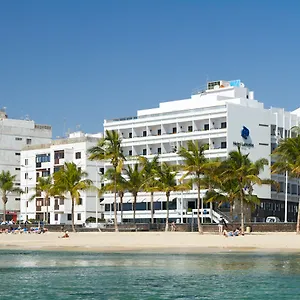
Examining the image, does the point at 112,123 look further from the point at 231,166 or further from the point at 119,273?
the point at 119,273

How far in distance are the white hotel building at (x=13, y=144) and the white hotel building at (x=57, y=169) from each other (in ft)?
21.3

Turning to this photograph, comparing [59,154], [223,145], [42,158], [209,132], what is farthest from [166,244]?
[42,158]

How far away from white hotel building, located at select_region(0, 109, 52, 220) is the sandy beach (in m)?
65.6

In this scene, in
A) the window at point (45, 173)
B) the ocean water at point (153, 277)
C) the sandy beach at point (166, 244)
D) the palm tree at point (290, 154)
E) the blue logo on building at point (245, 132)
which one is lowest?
the sandy beach at point (166, 244)

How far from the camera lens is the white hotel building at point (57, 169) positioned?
138125mm

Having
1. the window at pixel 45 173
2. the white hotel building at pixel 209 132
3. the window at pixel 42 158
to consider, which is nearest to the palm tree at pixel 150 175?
the white hotel building at pixel 209 132

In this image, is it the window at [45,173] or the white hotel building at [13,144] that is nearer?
the window at [45,173]

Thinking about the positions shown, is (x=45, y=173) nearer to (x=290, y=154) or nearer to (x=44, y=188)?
(x=44, y=188)

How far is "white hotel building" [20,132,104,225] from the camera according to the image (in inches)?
5438

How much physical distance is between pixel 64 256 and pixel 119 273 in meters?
17.6

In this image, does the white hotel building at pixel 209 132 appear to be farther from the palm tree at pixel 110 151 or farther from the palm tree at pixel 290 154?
the palm tree at pixel 290 154

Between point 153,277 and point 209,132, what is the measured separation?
250 feet

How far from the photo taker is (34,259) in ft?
198

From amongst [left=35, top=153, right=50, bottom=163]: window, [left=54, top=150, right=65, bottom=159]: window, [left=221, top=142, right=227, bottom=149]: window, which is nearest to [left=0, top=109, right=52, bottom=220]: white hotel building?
[left=35, top=153, right=50, bottom=163]: window
